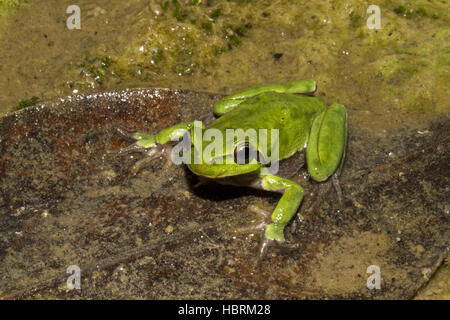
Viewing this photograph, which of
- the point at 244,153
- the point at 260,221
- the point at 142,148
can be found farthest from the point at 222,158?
the point at 142,148

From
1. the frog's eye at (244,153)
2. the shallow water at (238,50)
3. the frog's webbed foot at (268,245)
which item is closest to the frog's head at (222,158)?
the frog's eye at (244,153)

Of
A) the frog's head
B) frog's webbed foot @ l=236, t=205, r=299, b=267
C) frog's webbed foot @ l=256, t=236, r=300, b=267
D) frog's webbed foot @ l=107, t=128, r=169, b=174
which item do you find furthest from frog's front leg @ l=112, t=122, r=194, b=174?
frog's webbed foot @ l=256, t=236, r=300, b=267

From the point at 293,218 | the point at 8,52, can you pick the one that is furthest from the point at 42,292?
the point at 8,52

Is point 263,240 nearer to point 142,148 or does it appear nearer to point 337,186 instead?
point 337,186

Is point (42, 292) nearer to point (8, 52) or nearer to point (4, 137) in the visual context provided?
point (4, 137)

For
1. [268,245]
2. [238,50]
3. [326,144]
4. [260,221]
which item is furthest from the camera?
[238,50]

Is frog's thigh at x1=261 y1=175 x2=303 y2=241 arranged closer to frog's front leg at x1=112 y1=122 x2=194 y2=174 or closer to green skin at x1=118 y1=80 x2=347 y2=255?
green skin at x1=118 y1=80 x2=347 y2=255

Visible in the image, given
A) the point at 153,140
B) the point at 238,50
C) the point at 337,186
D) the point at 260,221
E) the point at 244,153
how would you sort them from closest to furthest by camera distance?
the point at 244,153 < the point at 260,221 < the point at 337,186 < the point at 153,140 < the point at 238,50
